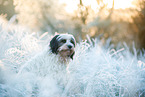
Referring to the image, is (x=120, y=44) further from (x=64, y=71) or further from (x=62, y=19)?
(x=64, y=71)

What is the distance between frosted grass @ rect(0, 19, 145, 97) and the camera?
2.28 metres

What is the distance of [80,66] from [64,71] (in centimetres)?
51

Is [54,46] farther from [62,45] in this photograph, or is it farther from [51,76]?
[51,76]

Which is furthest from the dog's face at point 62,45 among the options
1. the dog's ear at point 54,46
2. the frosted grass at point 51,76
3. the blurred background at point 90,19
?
the blurred background at point 90,19

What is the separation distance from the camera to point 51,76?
2.65 m

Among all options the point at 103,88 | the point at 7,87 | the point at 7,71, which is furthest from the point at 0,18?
the point at 103,88

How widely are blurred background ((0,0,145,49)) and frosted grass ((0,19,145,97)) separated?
1716 mm

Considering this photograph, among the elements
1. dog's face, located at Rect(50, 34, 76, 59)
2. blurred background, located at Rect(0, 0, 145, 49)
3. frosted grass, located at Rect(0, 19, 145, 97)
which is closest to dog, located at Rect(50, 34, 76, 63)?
dog's face, located at Rect(50, 34, 76, 59)

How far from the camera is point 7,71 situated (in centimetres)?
236

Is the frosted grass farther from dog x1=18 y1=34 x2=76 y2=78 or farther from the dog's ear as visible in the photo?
the dog's ear

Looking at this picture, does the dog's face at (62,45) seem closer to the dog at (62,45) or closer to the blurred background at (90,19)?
the dog at (62,45)

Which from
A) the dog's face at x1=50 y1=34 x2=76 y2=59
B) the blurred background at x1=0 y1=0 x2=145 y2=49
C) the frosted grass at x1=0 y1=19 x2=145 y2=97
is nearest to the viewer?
the frosted grass at x1=0 y1=19 x2=145 y2=97

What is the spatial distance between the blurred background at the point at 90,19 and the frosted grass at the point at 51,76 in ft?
5.63

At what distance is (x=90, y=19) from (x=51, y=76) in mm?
3359
